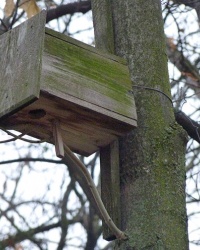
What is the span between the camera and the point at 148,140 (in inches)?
91.0

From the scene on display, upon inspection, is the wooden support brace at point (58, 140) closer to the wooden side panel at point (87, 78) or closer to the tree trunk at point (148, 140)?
the wooden side panel at point (87, 78)

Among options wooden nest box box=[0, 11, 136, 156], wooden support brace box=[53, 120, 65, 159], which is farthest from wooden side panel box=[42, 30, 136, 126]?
wooden support brace box=[53, 120, 65, 159]

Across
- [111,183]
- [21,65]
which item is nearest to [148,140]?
[111,183]

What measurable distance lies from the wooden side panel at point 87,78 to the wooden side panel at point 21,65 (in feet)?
0.11

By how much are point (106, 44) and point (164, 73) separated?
23 centimetres

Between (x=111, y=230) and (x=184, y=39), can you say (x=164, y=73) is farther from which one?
(x=184, y=39)

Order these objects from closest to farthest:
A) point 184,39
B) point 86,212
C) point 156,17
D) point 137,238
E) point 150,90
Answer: point 137,238 < point 150,90 < point 156,17 < point 184,39 < point 86,212

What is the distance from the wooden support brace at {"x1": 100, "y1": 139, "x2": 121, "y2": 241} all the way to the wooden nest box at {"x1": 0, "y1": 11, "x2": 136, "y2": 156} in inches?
1.8

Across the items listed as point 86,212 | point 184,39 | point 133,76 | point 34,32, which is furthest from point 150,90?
point 86,212

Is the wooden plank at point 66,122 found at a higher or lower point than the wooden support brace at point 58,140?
higher

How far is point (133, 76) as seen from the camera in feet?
8.11

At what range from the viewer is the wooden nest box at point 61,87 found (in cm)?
218

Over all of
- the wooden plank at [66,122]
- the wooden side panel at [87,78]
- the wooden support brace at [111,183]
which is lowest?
the wooden support brace at [111,183]

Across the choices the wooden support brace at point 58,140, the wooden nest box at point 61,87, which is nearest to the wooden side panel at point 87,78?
the wooden nest box at point 61,87
